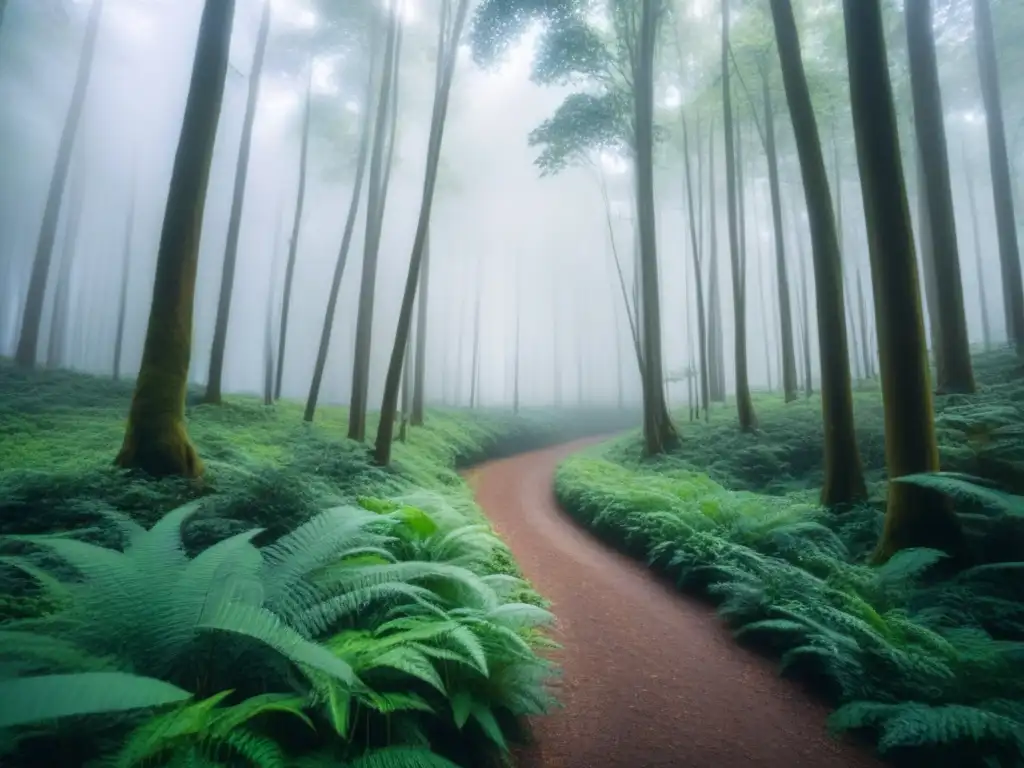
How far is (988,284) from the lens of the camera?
203 feet

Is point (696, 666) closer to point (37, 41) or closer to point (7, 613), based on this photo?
point (7, 613)

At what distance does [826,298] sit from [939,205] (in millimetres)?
5650

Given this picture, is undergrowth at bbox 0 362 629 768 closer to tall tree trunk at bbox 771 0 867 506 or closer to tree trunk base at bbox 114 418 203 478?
tree trunk base at bbox 114 418 203 478

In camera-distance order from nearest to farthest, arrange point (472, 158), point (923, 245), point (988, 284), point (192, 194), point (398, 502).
Result: point (398, 502), point (192, 194), point (923, 245), point (472, 158), point (988, 284)

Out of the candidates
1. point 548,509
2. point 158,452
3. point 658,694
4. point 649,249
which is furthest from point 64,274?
point 658,694

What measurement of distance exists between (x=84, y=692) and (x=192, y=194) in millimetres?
6851

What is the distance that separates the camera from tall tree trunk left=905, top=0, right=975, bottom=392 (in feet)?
31.0

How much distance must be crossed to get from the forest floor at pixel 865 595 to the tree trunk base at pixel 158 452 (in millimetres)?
4591

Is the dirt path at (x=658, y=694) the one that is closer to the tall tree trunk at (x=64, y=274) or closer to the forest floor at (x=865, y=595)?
the forest floor at (x=865, y=595)

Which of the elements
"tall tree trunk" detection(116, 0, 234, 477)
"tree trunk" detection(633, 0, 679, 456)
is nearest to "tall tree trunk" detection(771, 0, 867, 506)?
"tree trunk" detection(633, 0, 679, 456)

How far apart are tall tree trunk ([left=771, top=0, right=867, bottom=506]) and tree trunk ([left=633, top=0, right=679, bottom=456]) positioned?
5.60 meters

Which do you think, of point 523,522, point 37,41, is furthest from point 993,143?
point 37,41

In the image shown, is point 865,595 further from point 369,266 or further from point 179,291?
point 369,266

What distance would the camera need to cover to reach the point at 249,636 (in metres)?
2.50
